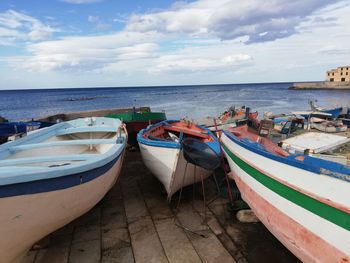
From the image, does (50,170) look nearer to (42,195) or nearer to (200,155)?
(42,195)

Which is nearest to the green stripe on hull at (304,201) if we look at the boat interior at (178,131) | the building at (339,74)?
the boat interior at (178,131)

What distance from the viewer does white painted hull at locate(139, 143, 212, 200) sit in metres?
5.62

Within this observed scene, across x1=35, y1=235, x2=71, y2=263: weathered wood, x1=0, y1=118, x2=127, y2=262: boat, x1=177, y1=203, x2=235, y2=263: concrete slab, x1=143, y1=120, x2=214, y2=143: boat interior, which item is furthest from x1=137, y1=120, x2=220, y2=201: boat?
x1=35, y1=235, x2=71, y2=263: weathered wood

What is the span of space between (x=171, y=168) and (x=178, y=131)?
3.37 meters

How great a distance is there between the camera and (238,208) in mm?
5531

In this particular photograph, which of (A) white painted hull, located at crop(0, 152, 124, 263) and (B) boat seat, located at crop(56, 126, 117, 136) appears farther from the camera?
(B) boat seat, located at crop(56, 126, 117, 136)

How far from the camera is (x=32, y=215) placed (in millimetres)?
3428

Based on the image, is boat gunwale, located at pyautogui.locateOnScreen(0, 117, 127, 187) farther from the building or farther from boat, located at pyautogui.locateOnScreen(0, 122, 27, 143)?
the building

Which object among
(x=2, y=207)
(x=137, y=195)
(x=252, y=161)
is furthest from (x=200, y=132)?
(x=2, y=207)

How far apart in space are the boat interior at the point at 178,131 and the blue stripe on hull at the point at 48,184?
3398mm

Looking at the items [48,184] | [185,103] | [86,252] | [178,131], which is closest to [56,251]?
[86,252]

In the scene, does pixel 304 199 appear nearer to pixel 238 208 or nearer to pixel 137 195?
pixel 238 208

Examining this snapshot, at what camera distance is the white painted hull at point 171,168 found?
5.62m

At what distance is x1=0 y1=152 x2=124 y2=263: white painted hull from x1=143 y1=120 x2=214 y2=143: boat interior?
3.57m
